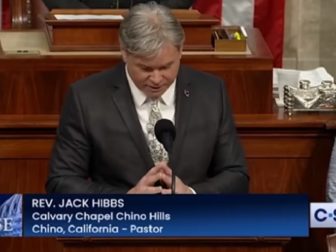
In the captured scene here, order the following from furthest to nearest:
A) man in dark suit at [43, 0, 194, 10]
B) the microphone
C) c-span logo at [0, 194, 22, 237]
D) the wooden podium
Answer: man in dark suit at [43, 0, 194, 10]
the wooden podium
the microphone
c-span logo at [0, 194, 22, 237]

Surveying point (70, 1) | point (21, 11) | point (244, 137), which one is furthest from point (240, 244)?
point (21, 11)

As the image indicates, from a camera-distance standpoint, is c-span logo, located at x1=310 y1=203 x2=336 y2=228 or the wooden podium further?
the wooden podium

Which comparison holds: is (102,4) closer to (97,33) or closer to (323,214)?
(97,33)

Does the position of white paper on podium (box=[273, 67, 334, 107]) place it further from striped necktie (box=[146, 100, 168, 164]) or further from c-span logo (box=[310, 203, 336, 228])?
c-span logo (box=[310, 203, 336, 228])

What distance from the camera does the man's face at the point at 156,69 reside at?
12.5 feet

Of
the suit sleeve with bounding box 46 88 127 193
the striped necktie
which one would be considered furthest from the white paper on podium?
the suit sleeve with bounding box 46 88 127 193

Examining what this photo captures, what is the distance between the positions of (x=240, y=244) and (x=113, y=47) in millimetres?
1687

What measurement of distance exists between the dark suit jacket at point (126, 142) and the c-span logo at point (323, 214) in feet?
1.75

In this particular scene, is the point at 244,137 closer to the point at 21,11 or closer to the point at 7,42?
the point at 7,42

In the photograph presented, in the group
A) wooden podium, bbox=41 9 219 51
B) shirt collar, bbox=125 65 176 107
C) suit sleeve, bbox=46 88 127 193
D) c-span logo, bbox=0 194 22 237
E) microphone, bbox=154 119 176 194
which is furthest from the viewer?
wooden podium, bbox=41 9 219 51

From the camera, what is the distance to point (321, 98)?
16.1 feet

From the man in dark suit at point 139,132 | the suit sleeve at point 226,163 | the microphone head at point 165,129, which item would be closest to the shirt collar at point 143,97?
the man in dark suit at point 139,132

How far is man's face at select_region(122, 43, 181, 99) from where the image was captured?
12.5 feet

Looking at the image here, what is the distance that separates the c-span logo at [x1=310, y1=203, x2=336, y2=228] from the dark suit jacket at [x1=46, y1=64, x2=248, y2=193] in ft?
1.75
